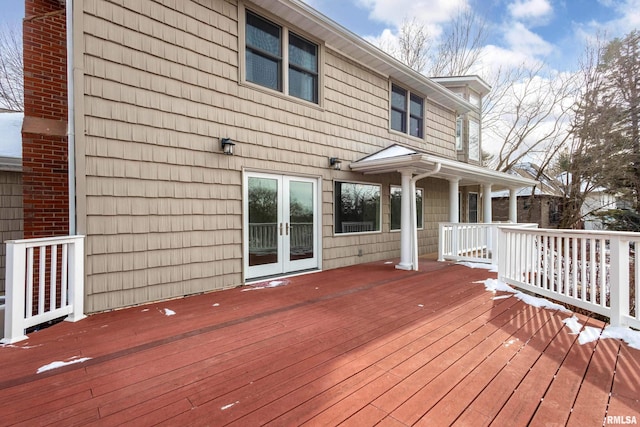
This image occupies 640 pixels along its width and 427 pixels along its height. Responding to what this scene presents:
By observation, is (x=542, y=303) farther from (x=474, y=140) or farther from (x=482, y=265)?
(x=474, y=140)

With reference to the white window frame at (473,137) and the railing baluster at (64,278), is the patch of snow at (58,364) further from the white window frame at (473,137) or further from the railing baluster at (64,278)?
the white window frame at (473,137)

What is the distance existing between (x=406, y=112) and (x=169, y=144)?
237 inches

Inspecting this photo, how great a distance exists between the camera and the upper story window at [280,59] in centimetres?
490

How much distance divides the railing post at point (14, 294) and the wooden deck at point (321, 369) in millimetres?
154

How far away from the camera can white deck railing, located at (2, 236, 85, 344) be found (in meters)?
2.74

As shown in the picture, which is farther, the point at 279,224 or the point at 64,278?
the point at 279,224

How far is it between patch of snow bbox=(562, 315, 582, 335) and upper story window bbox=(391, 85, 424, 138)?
5.49 meters

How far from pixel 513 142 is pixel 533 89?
93.6 inches

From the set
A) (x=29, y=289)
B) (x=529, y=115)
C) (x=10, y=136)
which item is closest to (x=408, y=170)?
(x=29, y=289)

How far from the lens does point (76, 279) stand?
332 centimetres

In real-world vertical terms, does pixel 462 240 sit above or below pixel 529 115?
below

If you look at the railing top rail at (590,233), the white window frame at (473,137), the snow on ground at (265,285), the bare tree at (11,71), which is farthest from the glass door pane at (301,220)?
the bare tree at (11,71)

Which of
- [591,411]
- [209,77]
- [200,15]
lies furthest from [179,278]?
[591,411]

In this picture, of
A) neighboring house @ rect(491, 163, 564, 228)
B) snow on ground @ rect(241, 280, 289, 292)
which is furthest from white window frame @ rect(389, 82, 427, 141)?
neighboring house @ rect(491, 163, 564, 228)
